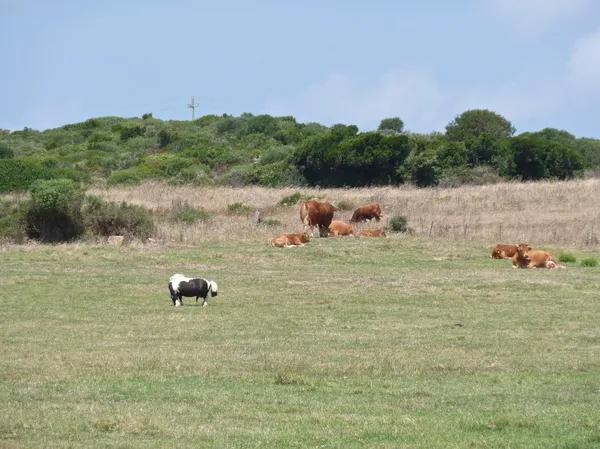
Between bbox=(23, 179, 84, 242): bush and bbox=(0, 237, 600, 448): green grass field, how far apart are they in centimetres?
684

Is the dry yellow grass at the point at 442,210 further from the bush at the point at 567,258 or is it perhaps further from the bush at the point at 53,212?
the bush at the point at 567,258

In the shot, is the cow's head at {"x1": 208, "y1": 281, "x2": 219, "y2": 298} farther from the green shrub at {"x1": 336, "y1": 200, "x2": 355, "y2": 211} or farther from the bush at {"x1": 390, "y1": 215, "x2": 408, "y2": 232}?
the green shrub at {"x1": 336, "y1": 200, "x2": 355, "y2": 211}

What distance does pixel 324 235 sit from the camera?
131 feet

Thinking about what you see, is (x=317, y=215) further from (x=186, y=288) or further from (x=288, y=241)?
(x=186, y=288)

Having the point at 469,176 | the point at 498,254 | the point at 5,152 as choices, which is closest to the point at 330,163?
the point at 469,176

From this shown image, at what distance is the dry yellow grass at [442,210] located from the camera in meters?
39.4

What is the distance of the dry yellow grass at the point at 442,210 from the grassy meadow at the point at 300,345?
48 cm

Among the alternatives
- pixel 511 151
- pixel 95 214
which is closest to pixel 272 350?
pixel 95 214

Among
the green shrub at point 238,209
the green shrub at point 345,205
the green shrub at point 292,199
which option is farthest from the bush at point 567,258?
the green shrub at point 292,199

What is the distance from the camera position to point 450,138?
90562mm

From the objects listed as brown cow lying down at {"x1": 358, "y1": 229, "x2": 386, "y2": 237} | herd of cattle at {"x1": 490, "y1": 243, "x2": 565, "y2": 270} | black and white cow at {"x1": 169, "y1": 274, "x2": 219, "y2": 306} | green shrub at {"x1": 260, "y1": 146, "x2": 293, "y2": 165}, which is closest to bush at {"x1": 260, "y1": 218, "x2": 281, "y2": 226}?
brown cow lying down at {"x1": 358, "y1": 229, "x2": 386, "y2": 237}

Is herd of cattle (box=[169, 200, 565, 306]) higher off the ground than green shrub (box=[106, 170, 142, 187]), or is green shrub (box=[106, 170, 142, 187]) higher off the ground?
green shrub (box=[106, 170, 142, 187])

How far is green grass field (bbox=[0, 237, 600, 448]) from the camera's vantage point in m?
10.5

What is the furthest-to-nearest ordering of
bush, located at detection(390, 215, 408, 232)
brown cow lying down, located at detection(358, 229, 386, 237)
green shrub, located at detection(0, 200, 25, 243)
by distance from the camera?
bush, located at detection(390, 215, 408, 232)
brown cow lying down, located at detection(358, 229, 386, 237)
green shrub, located at detection(0, 200, 25, 243)
